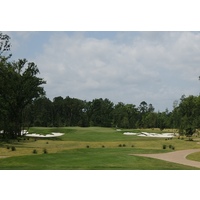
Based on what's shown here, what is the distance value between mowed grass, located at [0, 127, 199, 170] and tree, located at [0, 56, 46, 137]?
903 millimetres

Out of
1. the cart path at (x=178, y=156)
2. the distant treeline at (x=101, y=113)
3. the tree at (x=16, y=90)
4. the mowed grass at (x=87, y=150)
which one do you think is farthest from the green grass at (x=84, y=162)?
the tree at (x=16, y=90)

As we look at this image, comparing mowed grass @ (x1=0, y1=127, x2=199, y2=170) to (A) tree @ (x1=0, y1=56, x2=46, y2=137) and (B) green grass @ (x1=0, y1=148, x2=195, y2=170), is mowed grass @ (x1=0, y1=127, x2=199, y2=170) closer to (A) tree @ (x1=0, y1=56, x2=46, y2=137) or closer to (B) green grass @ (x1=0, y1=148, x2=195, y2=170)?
(B) green grass @ (x1=0, y1=148, x2=195, y2=170)

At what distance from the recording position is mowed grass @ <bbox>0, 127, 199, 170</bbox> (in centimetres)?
1149

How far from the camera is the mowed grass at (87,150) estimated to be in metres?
11.5

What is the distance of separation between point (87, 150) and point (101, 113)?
5.31 ft

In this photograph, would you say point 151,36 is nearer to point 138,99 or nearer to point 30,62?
point 138,99

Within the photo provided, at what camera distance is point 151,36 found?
40.1ft

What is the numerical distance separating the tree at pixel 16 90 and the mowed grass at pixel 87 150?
2.96 feet

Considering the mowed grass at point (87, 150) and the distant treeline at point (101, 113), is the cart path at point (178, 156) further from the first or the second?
the distant treeline at point (101, 113)

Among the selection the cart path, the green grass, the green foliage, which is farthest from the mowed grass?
the green foliage

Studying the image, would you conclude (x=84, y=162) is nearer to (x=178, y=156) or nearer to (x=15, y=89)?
(x=178, y=156)
